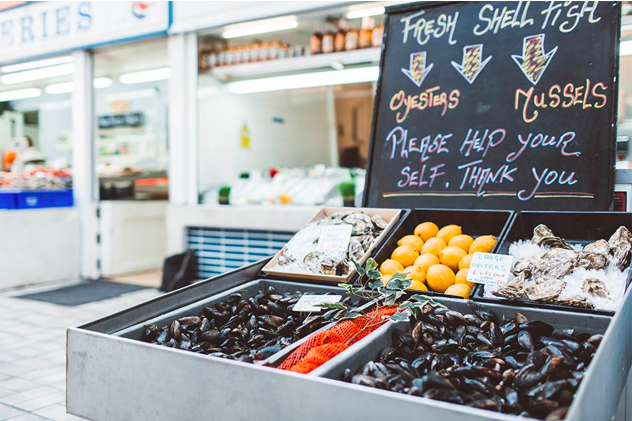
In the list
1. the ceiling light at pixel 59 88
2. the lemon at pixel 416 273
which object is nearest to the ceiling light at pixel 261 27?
the ceiling light at pixel 59 88

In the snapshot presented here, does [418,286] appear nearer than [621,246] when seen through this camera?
No

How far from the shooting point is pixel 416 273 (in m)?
2.33

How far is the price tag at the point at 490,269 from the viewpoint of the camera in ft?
6.88

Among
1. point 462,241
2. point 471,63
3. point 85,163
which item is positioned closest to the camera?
point 462,241

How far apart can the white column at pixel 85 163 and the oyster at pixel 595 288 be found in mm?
6194

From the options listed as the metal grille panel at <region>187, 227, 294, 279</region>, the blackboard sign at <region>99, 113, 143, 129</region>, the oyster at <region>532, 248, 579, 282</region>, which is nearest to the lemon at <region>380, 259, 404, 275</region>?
the oyster at <region>532, 248, 579, 282</region>

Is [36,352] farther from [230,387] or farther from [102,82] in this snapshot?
[102,82]

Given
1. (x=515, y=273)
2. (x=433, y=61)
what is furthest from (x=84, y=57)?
(x=515, y=273)

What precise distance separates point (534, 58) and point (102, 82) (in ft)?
19.8

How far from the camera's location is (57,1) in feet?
22.4

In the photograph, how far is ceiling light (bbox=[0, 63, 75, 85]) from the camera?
7.48m

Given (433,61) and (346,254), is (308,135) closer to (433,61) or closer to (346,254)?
(433,61)

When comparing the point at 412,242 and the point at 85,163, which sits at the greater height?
the point at 85,163

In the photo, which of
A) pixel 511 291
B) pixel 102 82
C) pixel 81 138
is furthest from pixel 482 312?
pixel 102 82
